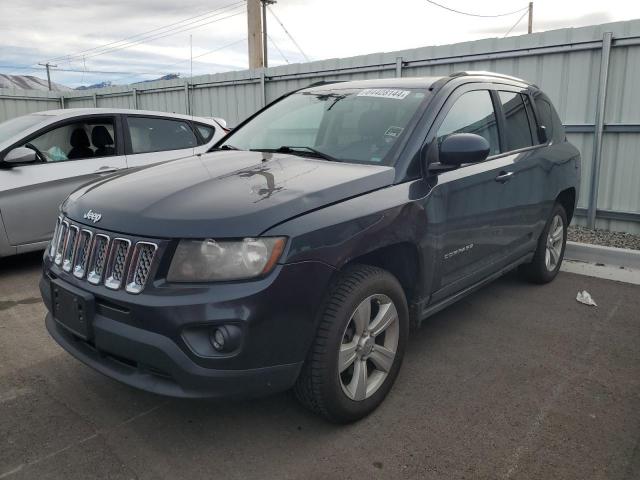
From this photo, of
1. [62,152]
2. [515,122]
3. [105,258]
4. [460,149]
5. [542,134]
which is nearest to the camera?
[105,258]

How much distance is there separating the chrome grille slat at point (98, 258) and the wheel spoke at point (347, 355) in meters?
1.15

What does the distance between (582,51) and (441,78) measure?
419 cm

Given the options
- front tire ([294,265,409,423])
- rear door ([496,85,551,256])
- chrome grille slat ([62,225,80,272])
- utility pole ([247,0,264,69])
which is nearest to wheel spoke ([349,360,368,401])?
front tire ([294,265,409,423])

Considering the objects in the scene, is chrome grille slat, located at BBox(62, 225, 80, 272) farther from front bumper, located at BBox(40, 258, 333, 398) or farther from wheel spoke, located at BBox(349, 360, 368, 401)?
wheel spoke, located at BBox(349, 360, 368, 401)

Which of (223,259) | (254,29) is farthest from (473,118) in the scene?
(254,29)

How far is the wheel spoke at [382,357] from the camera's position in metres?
2.80

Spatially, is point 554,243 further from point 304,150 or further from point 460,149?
point 304,150

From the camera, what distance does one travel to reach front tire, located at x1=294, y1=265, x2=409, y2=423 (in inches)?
96.9

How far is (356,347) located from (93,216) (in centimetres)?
142

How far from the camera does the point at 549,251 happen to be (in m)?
4.99

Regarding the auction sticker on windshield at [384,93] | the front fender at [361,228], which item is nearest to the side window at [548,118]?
the auction sticker on windshield at [384,93]

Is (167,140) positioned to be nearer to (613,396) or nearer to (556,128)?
(556,128)

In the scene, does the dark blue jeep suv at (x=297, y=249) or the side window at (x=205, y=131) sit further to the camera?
the side window at (x=205, y=131)

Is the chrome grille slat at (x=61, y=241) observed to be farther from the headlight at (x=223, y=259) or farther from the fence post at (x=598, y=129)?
the fence post at (x=598, y=129)
